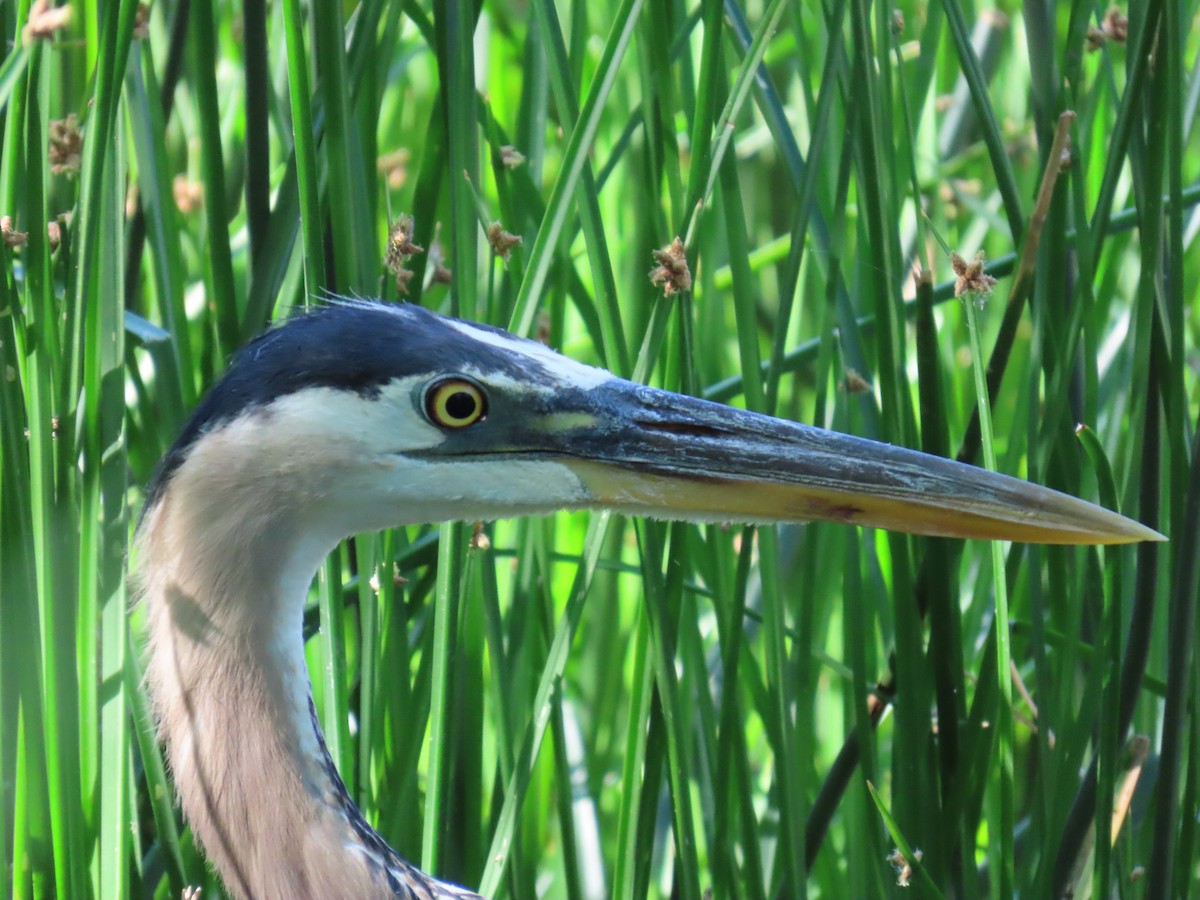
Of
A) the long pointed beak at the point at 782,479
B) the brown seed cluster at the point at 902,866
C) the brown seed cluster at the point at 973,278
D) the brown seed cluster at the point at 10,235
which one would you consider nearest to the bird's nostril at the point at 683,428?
the long pointed beak at the point at 782,479

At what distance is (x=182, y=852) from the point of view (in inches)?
52.3

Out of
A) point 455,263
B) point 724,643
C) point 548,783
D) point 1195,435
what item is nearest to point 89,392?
point 455,263

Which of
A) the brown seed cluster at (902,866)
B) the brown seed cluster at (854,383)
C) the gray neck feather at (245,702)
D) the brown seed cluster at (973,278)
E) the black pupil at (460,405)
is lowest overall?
the brown seed cluster at (902,866)

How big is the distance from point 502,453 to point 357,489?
13 cm

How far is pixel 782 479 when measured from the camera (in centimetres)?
106

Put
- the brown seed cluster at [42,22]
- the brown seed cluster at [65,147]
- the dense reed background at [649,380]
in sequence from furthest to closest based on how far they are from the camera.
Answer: the brown seed cluster at [65,147] → the dense reed background at [649,380] → the brown seed cluster at [42,22]

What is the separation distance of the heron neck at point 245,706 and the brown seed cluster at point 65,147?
14.9 inches

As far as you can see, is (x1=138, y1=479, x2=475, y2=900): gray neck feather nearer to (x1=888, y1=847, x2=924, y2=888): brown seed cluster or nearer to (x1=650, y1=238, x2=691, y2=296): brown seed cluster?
(x1=650, y1=238, x2=691, y2=296): brown seed cluster

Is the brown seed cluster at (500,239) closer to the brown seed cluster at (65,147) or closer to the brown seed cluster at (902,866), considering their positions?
the brown seed cluster at (65,147)

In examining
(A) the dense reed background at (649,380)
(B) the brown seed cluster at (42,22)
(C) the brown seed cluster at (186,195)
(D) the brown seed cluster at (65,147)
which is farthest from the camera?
(C) the brown seed cluster at (186,195)

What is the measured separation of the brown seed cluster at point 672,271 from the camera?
113cm

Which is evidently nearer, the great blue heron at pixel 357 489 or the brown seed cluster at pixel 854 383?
the great blue heron at pixel 357 489

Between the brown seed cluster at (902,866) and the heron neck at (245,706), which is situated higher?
the heron neck at (245,706)

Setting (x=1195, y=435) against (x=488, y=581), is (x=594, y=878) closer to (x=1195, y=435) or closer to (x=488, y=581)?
(x=488, y=581)
